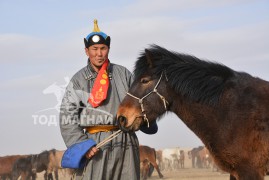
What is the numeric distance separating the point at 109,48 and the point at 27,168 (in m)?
25.5

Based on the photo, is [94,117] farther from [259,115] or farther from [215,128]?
[259,115]

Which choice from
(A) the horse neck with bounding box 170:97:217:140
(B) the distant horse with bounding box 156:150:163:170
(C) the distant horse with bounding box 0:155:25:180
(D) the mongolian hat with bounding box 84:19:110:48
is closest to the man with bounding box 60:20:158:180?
(D) the mongolian hat with bounding box 84:19:110:48

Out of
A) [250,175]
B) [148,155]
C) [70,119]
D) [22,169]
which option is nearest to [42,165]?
[22,169]

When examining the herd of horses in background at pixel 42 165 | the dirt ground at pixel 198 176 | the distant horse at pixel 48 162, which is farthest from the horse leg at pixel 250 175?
the distant horse at pixel 48 162

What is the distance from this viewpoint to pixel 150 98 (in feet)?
20.7

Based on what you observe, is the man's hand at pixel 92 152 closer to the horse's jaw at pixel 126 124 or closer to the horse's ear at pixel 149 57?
the horse's jaw at pixel 126 124

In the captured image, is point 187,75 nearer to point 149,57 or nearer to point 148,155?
point 149,57

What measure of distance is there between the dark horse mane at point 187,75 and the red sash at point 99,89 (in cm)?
40

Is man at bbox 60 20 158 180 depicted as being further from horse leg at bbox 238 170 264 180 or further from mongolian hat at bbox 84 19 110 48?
horse leg at bbox 238 170 264 180

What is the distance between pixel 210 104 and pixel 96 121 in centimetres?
141

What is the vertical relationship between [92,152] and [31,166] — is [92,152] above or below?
above

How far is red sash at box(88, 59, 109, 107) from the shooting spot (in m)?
6.18

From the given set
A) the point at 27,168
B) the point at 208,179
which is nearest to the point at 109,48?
the point at 208,179

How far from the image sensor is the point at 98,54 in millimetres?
6320
